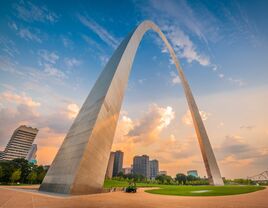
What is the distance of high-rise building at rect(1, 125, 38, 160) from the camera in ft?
457

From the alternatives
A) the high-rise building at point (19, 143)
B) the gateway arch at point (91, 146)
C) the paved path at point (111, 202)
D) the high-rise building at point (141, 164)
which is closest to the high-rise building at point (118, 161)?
the high-rise building at point (141, 164)

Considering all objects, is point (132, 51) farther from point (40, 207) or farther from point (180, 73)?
point (40, 207)

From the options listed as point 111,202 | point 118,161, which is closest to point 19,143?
point 118,161

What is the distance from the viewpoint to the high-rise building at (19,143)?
139375mm

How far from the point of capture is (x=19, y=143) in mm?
144875

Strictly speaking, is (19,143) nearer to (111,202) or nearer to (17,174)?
(17,174)

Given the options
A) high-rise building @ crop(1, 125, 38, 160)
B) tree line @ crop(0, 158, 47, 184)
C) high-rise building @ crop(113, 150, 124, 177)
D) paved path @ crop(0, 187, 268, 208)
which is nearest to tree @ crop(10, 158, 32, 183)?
tree line @ crop(0, 158, 47, 184)

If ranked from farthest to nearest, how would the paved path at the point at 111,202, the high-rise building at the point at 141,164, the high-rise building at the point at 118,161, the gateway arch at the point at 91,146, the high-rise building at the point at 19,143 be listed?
the high-rise building at the point at 141,164 → the high-rise building at the point at 118,161 → the high-rise building at the point at 19,143 → the gateway arch at the point at 91,146 → the paved path at the point at 111,202

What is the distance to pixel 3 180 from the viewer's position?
137 ft

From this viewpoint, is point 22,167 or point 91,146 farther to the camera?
point 22,167

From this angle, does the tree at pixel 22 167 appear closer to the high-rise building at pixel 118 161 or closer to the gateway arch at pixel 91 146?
the gateway arch at pixel 91 146

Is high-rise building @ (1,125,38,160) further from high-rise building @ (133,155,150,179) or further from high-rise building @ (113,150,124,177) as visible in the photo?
high-rise building @ (133,155,150,179)

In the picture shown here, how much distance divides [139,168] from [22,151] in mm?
112986

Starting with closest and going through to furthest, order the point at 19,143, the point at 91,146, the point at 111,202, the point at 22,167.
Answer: the point at 111,202 → the point at 91,146 → the point at 22,167 → the point at 19,143
